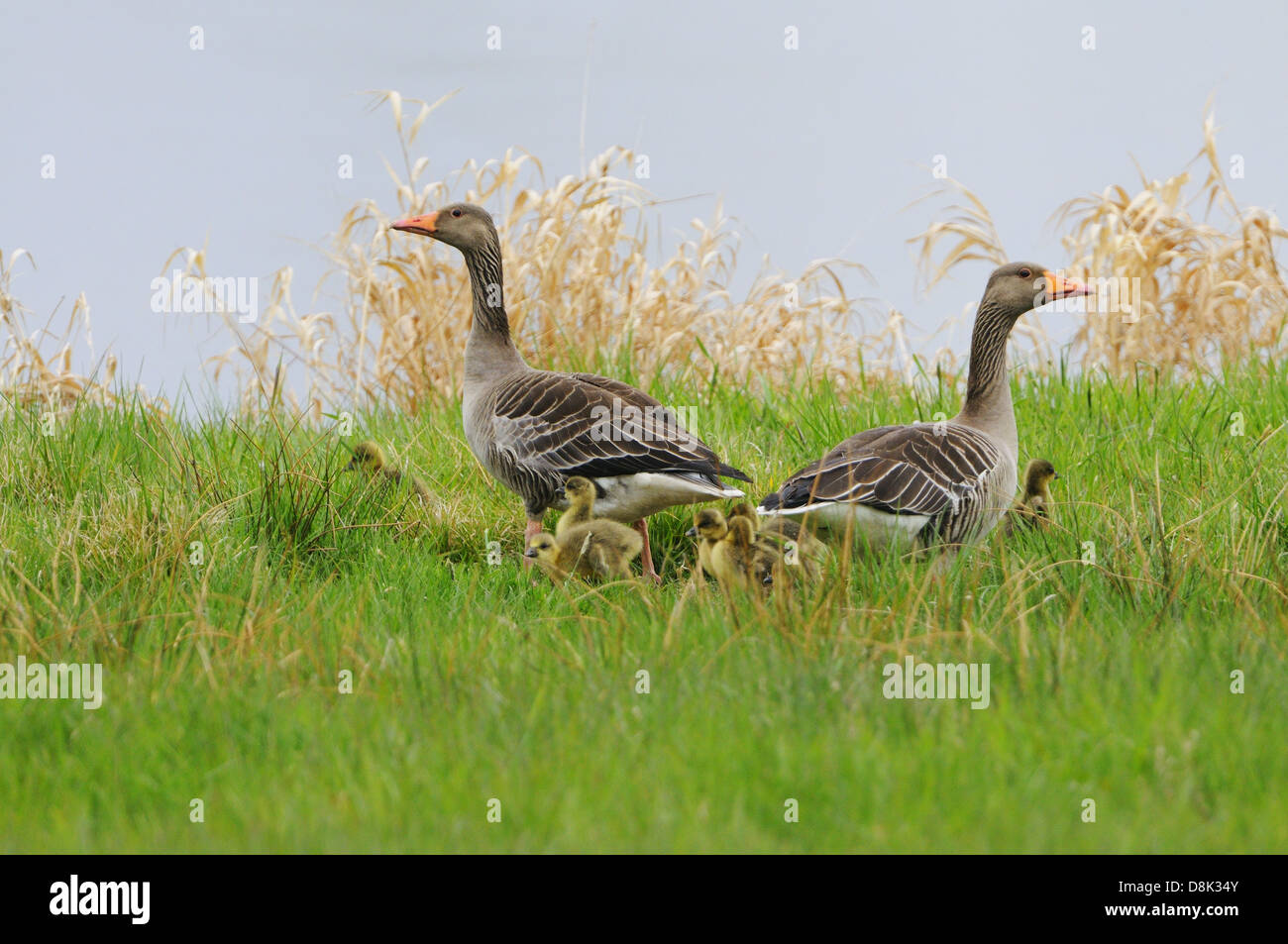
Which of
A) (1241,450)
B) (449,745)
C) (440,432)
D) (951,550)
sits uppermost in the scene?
(440,432)

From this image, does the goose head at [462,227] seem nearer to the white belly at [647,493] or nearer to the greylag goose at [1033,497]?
the white belly at [647,493]

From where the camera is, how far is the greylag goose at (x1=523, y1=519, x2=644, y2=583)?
7312 mm

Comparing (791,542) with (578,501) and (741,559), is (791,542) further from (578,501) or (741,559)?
(578,501)

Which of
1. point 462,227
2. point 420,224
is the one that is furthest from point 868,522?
point 420,224

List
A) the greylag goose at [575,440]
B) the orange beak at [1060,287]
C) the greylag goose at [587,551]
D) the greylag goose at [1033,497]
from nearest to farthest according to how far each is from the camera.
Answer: the greylag goose at [587,551]
the greylag goose at [575,440]
the greylag goose at [1033,497]
the orange beak at [1060,287]

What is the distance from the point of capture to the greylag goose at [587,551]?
731cm

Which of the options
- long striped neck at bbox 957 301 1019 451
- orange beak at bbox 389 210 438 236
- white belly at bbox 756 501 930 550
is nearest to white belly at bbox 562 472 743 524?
white belly at bbox 756 501 930 550

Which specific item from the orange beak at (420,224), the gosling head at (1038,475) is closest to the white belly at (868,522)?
the gosling head at (1038,475)

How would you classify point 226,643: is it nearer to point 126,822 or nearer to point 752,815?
point 126,822

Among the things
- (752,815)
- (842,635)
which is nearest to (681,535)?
(842,635)

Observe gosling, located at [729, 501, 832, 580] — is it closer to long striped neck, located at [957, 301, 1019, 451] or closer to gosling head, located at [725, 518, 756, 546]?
gosling head, located at [725, 518, 756, 546]

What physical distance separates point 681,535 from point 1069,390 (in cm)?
471

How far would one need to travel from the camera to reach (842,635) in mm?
5387

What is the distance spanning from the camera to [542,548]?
7398 mm
